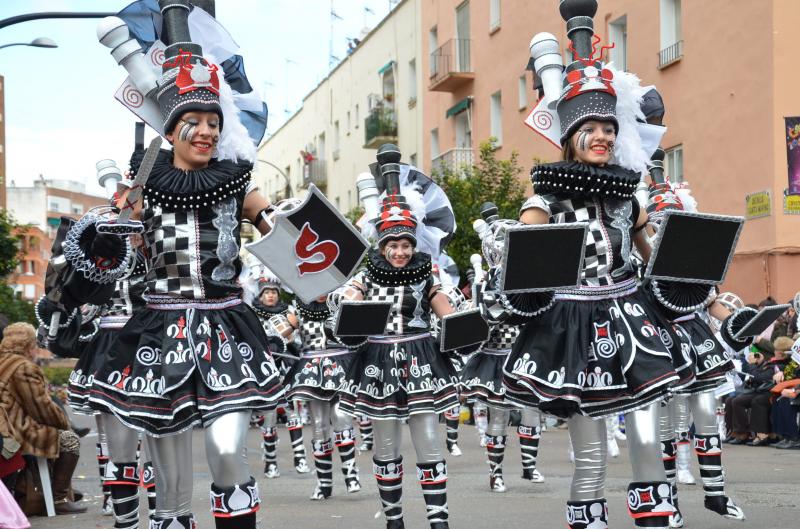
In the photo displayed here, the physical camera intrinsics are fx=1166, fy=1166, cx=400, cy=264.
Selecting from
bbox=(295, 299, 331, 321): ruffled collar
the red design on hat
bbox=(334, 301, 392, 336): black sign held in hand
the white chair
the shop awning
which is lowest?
the white chair

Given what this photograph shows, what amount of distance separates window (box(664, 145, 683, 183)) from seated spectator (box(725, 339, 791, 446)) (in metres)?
5.99

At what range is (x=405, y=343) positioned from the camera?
27.3 feet

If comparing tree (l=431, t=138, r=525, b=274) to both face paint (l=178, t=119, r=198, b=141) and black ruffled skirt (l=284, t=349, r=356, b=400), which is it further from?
face paint (l=178, t=119, r=198, b=141)

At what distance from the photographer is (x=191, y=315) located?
5.61m

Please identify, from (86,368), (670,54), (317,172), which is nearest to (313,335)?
(86,368)

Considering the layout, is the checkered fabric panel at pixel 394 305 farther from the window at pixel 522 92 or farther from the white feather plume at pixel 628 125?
the window at pixel 522 92

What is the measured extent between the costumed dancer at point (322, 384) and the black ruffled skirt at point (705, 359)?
374 cm

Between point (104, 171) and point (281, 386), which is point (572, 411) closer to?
point (281, 386)

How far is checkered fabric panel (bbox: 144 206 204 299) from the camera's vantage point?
18.6ft

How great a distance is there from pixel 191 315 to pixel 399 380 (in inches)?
110

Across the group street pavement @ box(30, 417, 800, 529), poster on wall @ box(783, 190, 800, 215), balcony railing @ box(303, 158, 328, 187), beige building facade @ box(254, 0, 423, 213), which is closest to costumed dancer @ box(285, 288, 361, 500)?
street pavement @ box(30, 417, 800, 529)

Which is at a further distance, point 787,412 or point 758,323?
point 787,412

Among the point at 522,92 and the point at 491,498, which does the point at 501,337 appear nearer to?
the point at 491,498

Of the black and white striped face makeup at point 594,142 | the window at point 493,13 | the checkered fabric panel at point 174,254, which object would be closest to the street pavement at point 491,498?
the black and white striped face makeup at point 594,142
